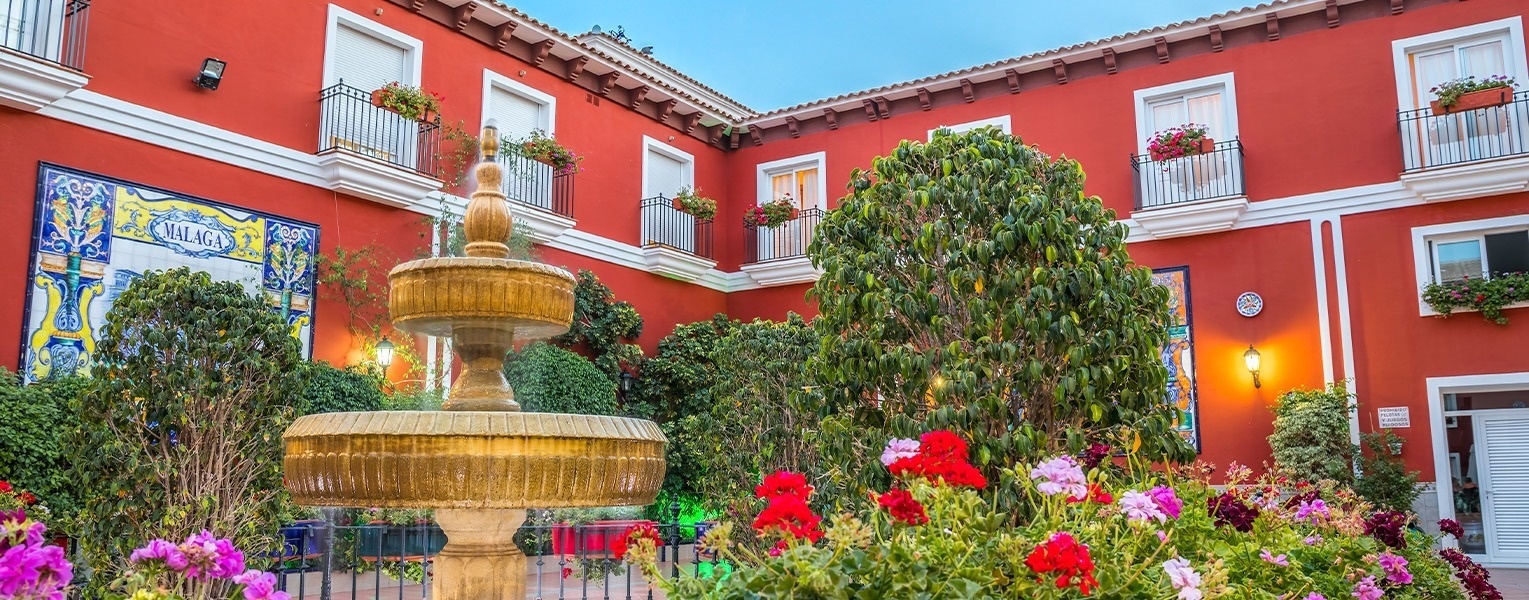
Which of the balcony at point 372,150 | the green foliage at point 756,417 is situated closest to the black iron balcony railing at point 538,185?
the balcony at point 372,150

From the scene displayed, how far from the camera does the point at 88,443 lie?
5.75 meters

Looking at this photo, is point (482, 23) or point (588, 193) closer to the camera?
point (482, 23)

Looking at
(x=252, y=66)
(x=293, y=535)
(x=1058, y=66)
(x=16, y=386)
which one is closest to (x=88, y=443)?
(x=16, y=386)

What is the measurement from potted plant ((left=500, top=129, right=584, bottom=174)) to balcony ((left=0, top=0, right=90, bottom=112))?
4.68 metres

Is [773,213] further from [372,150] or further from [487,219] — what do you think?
[487,219]

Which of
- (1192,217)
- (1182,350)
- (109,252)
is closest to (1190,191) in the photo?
(1192,217)

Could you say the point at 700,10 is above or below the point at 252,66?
above

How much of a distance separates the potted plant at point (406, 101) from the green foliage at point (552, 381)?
289 centimetres

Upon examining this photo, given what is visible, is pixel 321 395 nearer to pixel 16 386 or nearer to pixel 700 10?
pixel 16 386

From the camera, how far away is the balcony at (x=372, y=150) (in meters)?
11.1

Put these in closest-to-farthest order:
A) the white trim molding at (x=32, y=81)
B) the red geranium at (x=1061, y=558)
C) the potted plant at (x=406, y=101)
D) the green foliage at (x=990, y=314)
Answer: the red geranium at (x=1061, y=558)
the green foliage at (x=990, y=314)
the white trim molding at (x=32, y=81)
the potted plant at (x=406, y=101)

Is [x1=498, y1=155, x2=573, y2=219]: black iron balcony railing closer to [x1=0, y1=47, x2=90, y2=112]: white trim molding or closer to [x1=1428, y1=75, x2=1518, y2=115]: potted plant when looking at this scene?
[x1=0, y1=47, x2=90, y2=112]: white trim molding

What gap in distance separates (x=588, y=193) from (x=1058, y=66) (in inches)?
256

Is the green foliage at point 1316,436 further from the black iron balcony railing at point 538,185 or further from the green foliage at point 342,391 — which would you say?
the green foliage at point 342,391
